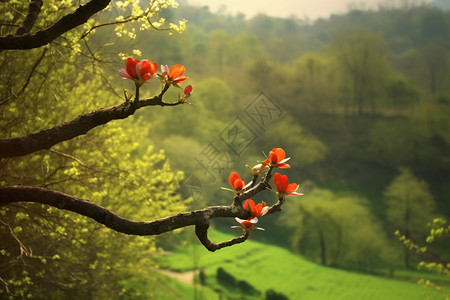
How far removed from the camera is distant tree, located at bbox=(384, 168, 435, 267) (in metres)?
27.5

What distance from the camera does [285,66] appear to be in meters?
38.2

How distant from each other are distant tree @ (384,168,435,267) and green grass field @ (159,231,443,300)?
3716mm

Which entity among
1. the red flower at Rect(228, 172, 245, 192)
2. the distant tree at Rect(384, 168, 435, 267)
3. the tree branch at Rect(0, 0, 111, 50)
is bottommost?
the distant tree at Rect(384, 168, 435, 267)

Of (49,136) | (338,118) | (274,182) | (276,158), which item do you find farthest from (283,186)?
(338,118)

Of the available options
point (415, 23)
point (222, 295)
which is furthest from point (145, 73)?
point (415, 23)

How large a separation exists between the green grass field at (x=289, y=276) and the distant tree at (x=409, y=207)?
372cm

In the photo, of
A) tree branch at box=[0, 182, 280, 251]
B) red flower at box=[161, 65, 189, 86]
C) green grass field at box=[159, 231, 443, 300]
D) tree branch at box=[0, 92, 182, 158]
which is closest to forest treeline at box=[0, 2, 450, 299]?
green grass field at box=[159, 231, 443, 300]

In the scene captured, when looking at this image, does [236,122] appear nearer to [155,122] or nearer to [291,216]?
[155,122]

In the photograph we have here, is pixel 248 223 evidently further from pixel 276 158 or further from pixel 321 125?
pixel 321 125

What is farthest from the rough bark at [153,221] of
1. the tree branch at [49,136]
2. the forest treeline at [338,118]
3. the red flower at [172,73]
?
the forest treeline at [338,118]

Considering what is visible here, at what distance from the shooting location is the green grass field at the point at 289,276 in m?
23.2

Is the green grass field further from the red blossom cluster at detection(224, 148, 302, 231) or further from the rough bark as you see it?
the red blossom cluster at detection(224, 148, 302, 231)

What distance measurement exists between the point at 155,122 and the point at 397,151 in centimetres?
1932

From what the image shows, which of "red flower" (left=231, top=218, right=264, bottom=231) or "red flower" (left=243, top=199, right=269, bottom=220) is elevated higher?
"red flower" (left=243, top=199, right=269, bottom=220)
